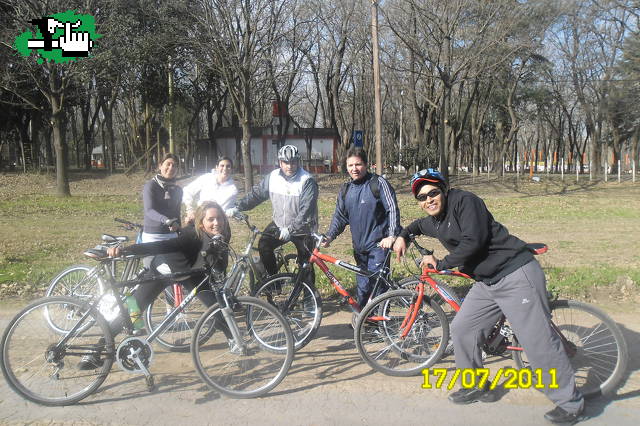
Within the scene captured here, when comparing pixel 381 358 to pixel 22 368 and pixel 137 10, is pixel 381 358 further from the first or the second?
pixel 137 10

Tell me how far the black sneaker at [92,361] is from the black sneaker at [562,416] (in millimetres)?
3362

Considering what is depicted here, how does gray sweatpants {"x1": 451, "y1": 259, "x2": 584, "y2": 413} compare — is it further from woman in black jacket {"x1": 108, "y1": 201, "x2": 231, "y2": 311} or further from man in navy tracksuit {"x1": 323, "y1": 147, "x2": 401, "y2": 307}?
woman in black jacket {"x1": 108, "y1": 201, "x2": 231, "y2": 311}

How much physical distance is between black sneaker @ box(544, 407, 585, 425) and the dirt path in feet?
0.29

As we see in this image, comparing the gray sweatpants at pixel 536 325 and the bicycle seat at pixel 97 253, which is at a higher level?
the bicycle seat at pixel 97 253

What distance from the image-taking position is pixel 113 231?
12.3 metres

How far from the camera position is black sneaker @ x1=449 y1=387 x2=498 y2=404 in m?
4.00

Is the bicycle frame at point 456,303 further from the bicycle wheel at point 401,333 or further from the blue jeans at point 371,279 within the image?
the blue jeans at point 371,279

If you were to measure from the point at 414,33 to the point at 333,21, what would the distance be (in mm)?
9252

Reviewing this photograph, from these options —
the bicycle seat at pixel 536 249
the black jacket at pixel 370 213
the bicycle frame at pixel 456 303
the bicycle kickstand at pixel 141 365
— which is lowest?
the bicycle kickstand at pixel 141 365

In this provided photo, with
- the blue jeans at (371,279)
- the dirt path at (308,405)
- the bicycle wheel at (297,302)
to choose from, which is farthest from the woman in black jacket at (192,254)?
the blue jeans at (371,279)

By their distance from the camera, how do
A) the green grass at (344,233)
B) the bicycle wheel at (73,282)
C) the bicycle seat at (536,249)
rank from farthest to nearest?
1. the green grass at (344,233)
2. the bicycle wheel at (73,282)
3. the bicycle seat at (536,249)

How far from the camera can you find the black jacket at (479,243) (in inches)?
150

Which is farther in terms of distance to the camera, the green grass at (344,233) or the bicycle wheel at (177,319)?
the green grass at (344,233)

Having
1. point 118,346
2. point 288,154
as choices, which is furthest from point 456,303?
point 118,346
